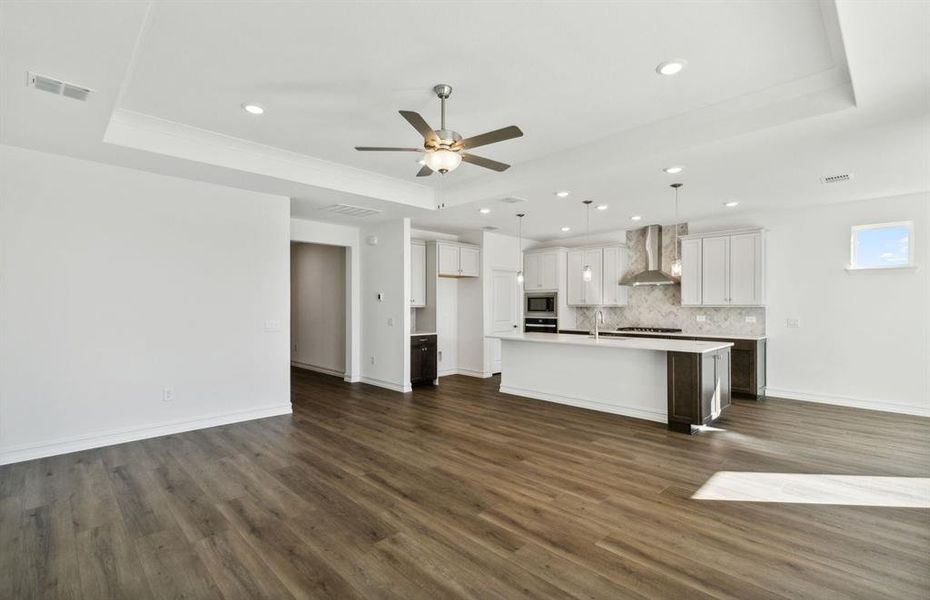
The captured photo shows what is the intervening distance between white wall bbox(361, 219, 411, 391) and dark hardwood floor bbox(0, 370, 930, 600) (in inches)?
85.8

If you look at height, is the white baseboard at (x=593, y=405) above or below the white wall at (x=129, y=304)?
below

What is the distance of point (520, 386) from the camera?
6375mm

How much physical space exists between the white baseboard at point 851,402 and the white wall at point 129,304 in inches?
263

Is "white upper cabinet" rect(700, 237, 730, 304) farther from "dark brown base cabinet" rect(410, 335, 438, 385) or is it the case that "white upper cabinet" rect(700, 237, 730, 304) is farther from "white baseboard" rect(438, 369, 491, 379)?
"dark brown base cabinet" rect(410, 335, 438, 385)

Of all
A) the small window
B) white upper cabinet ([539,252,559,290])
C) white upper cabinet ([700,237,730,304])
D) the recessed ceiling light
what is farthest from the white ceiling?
white upper cabinet ([539,252,559,290])

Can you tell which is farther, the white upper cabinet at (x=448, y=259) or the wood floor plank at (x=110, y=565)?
the white upper cabinet at (x=448, y=259)

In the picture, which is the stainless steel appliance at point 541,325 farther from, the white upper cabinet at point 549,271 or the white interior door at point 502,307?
the white upper cabinet at point 549,271

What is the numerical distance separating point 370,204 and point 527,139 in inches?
94.8

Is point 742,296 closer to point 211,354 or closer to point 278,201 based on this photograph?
point 278,201

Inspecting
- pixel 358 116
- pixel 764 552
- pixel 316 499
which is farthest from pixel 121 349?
pixel 764 552

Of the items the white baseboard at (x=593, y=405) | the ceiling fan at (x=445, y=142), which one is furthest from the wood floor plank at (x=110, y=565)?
the white baseboard at (x=593, y=405)

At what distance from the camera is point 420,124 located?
2826mm

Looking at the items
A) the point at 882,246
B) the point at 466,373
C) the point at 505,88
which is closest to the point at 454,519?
the point at 505,88

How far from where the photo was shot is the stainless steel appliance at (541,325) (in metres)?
8.43
